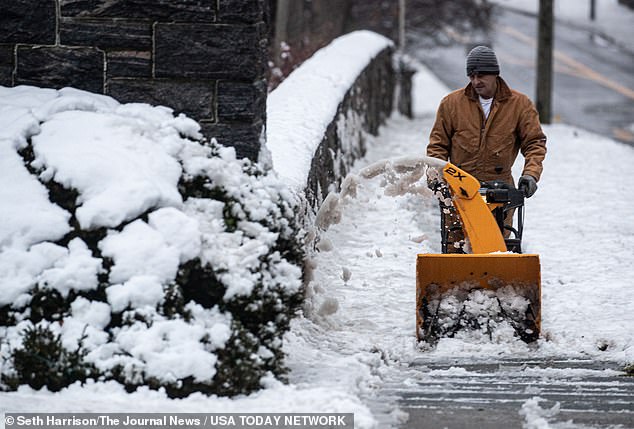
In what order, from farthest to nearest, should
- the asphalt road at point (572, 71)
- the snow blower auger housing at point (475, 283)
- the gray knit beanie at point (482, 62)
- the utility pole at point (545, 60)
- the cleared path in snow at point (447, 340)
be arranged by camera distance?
the asphalt road at point (572, 71) → the utility pole at point (545, 60) → the gray knit beanie at point (482, 62) → the snow blower auger housing at point (475, 283) → the cleared path in snow at point (447, 340)

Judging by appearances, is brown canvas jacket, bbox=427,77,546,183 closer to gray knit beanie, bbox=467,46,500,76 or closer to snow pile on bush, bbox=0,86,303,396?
gray knit beanie, bbox=467,46,500,76

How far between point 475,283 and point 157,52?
6.72 ft

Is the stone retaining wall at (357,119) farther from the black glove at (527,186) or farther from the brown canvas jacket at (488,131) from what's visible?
the black glove at (527,186)

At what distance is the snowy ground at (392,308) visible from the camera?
4504 mm

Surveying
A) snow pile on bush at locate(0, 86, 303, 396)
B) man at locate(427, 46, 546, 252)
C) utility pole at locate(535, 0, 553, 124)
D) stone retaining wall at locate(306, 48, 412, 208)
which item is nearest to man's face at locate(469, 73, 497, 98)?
man at locate(427, 46, 546, 252)

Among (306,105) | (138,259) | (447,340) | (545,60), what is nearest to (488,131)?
(447,340)

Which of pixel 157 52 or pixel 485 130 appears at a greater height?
pixel 157 52

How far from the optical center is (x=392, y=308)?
685 cm

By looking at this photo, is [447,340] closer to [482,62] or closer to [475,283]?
[475,283]

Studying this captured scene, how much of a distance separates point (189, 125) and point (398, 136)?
10834mm

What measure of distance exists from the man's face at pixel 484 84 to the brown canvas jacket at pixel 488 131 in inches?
1.7

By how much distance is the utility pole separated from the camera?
756 inches

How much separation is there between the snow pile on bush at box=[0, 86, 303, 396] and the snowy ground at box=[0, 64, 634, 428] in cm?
14

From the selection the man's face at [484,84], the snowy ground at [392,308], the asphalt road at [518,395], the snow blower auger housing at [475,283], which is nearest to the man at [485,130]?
the man's face at [484,84]
